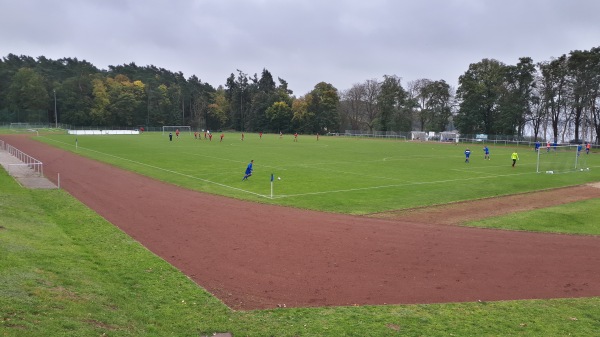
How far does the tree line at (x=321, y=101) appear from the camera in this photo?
91250 millimetres

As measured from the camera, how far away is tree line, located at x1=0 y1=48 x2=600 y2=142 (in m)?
91.2

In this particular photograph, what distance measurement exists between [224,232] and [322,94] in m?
122

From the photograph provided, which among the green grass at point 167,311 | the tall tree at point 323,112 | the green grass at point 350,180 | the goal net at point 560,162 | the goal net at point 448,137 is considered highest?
the tall tree at point 323,112

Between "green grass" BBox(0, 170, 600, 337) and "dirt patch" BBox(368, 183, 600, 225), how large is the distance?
8626 mm

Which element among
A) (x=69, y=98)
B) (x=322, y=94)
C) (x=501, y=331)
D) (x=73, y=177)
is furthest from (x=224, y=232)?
(x=69, y=98)

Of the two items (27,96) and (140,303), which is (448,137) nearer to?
(140,303)

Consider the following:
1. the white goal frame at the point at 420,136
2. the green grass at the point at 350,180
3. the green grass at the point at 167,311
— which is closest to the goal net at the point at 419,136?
the white goal frame at the point at 420,136

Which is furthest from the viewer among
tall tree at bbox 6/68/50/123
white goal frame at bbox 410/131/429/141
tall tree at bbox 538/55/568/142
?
Result: tall tree at bbox 6/68/50/123

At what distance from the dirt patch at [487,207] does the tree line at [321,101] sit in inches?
2739

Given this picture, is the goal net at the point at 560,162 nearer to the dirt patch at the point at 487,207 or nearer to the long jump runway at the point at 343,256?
the dirt patch at the point at 487,207

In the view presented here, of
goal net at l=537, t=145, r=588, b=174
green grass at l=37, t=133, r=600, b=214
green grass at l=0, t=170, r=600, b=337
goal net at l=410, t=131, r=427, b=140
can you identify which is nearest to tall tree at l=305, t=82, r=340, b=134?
goal net at l=410, t=131, r=427, b=140

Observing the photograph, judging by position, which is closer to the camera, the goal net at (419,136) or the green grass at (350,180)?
the green grass at (350,180)

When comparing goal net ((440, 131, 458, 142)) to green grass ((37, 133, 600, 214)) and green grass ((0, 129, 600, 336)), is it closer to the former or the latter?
green grass ((37, 133, 600, 214))

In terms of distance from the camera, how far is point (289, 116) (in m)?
140
